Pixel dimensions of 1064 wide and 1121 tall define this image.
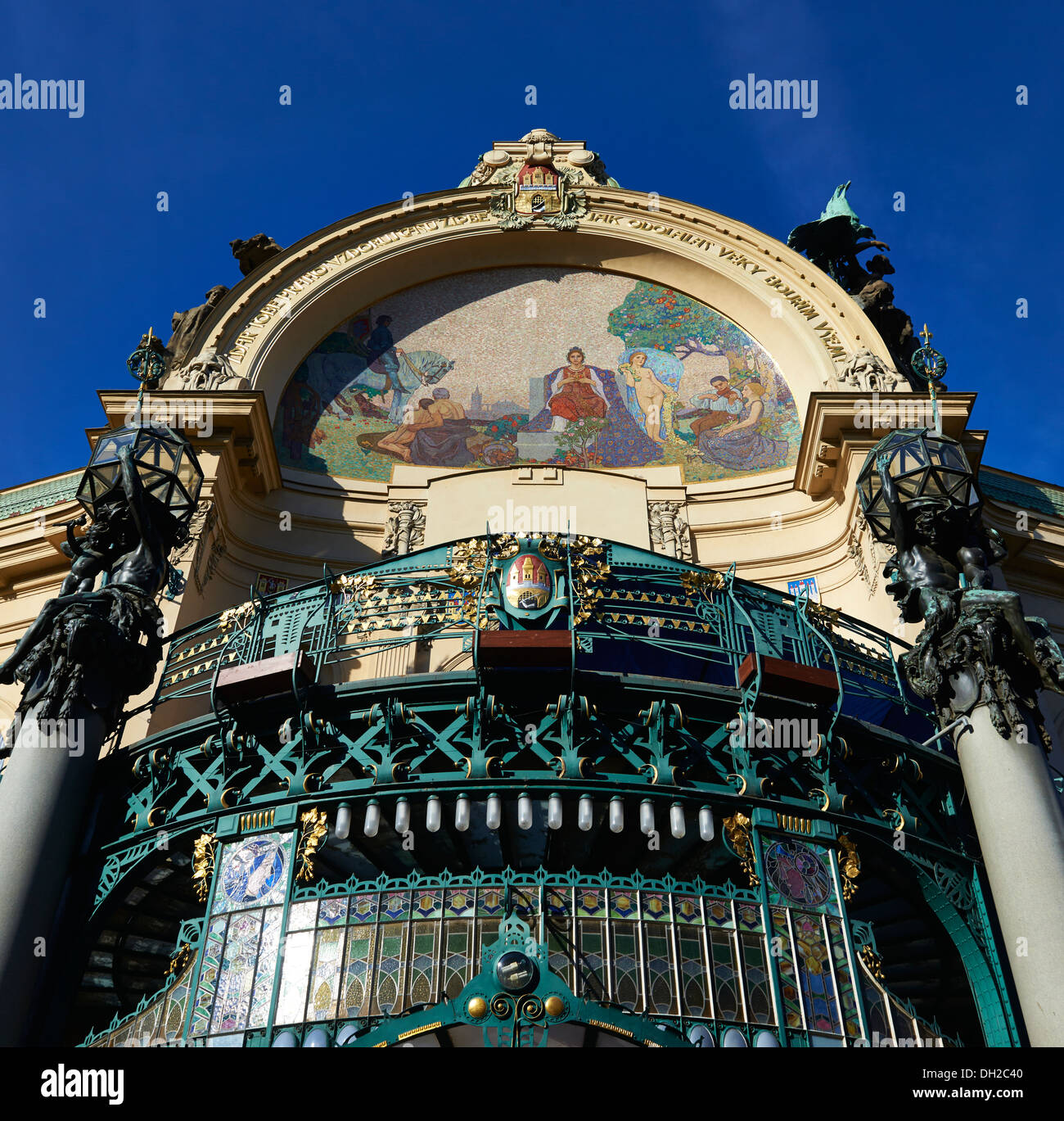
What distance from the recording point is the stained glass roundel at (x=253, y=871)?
28.6 feet

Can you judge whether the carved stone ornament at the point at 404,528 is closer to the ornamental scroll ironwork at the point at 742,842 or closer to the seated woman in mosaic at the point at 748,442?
the seated woman in mosaic at the point at 748,442

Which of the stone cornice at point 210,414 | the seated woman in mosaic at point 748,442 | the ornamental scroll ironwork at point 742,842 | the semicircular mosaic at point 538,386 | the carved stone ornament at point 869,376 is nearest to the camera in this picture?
the ornamental scroll ironwork at point 742,842

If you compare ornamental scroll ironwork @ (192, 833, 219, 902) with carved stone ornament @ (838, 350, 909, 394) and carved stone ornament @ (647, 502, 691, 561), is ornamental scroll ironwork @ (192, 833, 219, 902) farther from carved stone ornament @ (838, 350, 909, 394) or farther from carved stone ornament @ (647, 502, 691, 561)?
carved stone ornament @ (838, 350, 909, 394)

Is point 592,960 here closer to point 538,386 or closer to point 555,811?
point 555,811

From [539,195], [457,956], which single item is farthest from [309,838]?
[539,195]

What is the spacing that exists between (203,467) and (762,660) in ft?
26.4

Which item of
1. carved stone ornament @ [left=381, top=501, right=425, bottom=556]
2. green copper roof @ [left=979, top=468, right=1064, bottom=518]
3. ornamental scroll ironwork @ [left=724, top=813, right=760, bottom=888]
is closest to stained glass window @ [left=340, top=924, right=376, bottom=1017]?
ornamental scroll ironwork @ [left=724, top=813, right=760, bottom=888]

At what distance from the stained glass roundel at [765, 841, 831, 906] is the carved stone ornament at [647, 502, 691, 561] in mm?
6640

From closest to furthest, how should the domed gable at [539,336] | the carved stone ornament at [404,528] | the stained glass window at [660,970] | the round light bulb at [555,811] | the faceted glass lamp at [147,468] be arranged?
the stained glass window at [660,970] → the round light bulb at [555,811] → the faceted glass lamp at [147,468] → the carved stone ornament at [404,528] → the domed gable at [539,336]

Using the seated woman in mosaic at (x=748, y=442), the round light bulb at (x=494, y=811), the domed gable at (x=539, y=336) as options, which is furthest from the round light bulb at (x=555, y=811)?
the seated woman in mosaic at (x=748, y=442)

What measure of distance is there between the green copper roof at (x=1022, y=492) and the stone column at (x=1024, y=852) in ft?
24.1

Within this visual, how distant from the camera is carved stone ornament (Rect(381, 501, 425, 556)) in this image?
15312 millimetres
